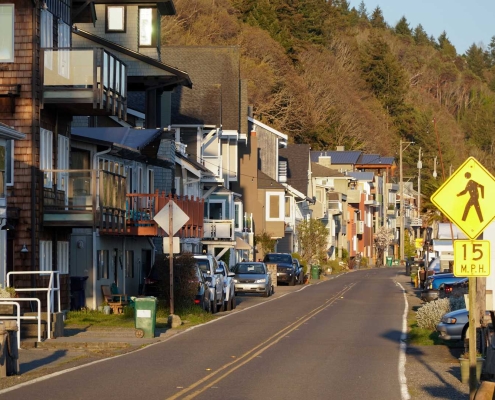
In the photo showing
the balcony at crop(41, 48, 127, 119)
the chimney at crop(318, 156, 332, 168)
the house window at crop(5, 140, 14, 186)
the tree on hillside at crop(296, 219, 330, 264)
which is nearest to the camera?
the house window at crop(5, 140, 14, 186)

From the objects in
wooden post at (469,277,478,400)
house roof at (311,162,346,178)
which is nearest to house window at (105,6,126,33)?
wooden post at (469,277,478,400)

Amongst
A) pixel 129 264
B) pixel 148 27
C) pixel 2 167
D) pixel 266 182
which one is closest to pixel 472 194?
pixel 2 167

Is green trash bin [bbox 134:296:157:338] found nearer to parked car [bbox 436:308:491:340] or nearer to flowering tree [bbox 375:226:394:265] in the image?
parked car [bbox 436:308:491:340]

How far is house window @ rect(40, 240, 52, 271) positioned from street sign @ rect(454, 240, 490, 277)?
1825cm

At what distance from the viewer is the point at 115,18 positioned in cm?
4366

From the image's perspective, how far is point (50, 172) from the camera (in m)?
30.0

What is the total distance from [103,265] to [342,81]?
87.8 m

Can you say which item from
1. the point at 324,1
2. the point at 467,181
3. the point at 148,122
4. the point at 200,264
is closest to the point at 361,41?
the point at 324,1

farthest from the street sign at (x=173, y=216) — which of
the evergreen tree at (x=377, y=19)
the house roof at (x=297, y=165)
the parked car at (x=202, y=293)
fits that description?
the evergreen tree at (x=377, y=19)

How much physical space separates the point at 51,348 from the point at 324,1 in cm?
11506

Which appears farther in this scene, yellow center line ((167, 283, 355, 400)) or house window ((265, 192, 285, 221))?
house window ((265, 192, 285, 221))

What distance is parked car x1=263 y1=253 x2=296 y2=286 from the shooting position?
58375 mm

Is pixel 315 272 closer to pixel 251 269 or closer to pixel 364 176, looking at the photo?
pixel 251 269

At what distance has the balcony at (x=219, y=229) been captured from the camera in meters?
53.9
